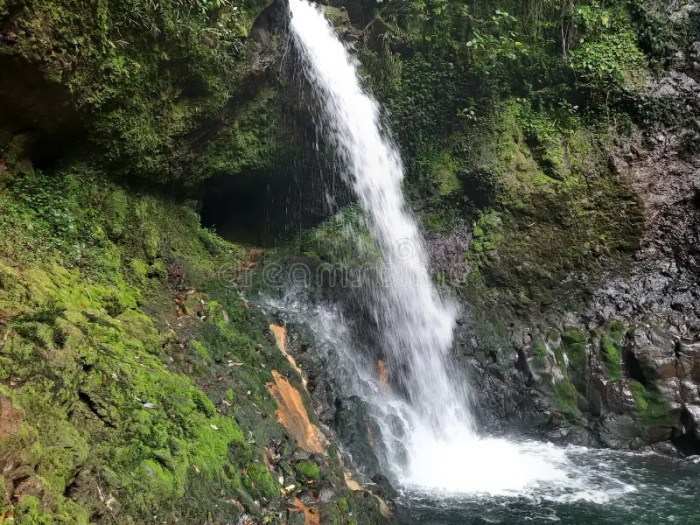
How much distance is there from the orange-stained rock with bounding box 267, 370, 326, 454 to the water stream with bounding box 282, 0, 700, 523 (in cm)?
120

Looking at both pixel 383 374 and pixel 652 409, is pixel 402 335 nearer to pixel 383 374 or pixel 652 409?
pixel 383 374

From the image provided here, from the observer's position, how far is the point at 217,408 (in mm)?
4516

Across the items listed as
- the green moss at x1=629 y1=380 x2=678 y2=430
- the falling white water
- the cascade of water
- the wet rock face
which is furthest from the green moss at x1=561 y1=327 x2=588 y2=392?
the cascade of water

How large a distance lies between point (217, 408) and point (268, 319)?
226 centimetres

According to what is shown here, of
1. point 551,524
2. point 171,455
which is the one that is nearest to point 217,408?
point 171,455

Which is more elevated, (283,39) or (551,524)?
(283,39)

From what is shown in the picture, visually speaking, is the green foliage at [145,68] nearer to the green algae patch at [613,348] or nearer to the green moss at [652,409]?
the green algae patch at [613,348]

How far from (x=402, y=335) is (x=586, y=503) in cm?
359

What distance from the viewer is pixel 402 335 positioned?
852 cm

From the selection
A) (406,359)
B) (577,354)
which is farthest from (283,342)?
(577,354)

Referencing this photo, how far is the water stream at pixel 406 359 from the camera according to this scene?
6430 millimetres

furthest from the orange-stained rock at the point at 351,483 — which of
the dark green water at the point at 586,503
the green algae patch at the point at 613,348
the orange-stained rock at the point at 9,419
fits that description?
the green algae patch at the point at 613,348

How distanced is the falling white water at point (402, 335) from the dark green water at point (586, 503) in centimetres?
27

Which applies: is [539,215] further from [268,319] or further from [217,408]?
[217,408]
